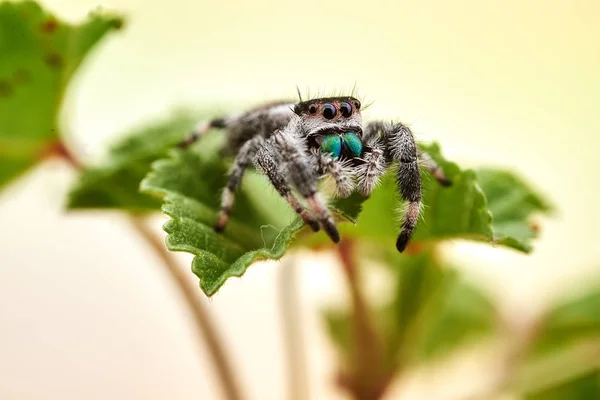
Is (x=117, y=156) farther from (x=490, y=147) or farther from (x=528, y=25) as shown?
(x=528, y=25)

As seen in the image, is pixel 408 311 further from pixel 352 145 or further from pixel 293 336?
pixel 352 145

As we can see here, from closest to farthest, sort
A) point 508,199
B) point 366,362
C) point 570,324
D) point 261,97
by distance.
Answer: point 508,199 → point 366,362 → point 570,324 → point 261,97

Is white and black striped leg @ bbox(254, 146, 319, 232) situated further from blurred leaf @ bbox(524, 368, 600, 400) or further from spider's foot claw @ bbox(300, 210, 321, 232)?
blurred leaf @ bbox(524, 368, 600, 400)

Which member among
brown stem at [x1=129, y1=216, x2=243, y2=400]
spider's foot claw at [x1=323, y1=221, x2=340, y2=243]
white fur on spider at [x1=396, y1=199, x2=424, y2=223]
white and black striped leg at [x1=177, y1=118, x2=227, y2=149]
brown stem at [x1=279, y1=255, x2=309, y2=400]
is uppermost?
white and black striped leg at [x1=177, y1=118, x2=227, y2=149]

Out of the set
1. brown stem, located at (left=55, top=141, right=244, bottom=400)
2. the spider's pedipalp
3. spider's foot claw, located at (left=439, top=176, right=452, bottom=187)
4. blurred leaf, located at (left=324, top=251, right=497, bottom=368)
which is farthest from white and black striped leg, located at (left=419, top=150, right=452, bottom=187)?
brown stem, located at (left=55, top=141, right=244, bottom=400)

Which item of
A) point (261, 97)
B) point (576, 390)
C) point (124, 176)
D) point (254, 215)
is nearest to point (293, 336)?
point (254, 215)

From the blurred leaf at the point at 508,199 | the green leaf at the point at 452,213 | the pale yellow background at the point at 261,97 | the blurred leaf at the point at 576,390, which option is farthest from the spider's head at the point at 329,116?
the pale yellow background at the point at 261,97
